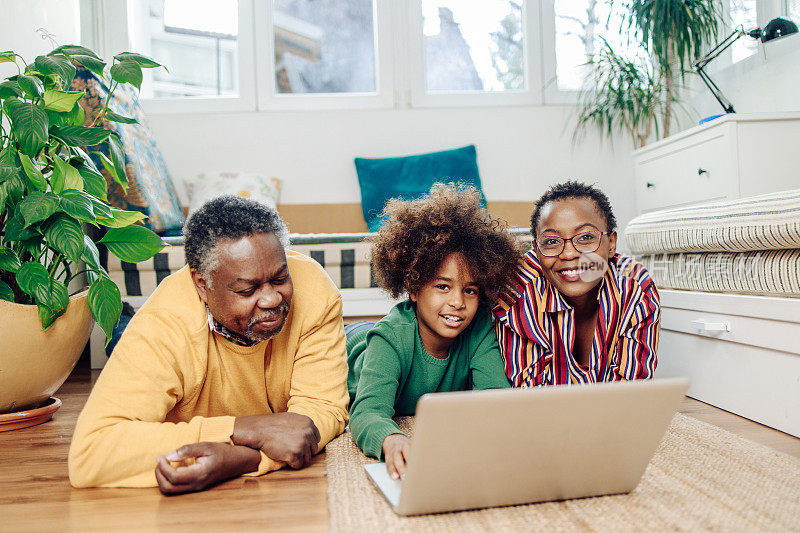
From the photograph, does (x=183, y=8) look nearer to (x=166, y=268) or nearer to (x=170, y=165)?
(x=170, y=165)

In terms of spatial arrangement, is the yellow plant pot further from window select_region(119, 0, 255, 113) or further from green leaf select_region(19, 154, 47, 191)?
window select_region(119, 0, 255, 113)

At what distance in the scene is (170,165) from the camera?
11.2 ft

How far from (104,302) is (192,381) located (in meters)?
0.51

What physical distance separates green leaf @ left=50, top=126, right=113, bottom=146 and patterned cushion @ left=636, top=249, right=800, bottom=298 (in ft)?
5.17

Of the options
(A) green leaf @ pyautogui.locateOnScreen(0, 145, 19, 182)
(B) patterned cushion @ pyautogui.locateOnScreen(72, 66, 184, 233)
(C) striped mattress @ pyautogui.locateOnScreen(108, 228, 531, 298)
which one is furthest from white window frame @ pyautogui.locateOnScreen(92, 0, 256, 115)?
(A) green leaf @ pyautogui.locateOnScreen(0, 145, 19, 182)

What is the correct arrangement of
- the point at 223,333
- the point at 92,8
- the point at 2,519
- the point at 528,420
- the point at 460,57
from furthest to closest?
the point at 460,57 → the point at 92,8 → the point at 223,333 → the point at 2,519 → the point at 528,420

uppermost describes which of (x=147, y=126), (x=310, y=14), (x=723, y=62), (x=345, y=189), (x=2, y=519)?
(x=310, y=14)

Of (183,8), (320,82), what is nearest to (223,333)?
(320,82)

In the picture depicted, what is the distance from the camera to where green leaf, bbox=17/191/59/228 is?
5.02ft

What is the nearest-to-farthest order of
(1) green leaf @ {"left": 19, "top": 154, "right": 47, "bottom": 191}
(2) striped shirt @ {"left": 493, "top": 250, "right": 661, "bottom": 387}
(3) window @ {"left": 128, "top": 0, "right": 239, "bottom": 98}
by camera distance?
(2) striped shirt @ {"left": 493, "top": 250, "right": 661, "bottom": 387}, (1) green leaf @ {"left": 19, "top": 154, "right": 47, "bottom": 191}, (3) window @ {"left": 128, "top": 0, "right": 239, "bottom": 98}

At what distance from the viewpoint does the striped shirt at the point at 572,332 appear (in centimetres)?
149

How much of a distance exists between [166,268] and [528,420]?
6.42 feet

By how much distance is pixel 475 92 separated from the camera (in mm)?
3549

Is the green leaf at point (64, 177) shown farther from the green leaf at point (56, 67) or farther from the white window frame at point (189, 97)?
the white window frame at point (189, 97)
